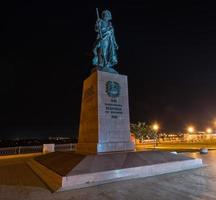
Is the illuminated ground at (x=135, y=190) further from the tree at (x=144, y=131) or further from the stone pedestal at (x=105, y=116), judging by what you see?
the tree at (x=144, y=131)

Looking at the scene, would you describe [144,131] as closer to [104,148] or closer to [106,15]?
[106,15]

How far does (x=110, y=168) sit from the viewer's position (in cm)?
697

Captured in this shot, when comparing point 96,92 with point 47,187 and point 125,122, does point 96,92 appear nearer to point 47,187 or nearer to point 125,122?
point 125,122

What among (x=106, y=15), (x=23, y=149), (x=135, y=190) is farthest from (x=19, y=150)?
(x=135, y=190)

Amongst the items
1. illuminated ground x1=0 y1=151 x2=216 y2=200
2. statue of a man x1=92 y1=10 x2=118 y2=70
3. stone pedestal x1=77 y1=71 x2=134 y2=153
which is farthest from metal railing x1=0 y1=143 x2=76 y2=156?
illuminated ground x1=0 y1=151 x2=216 y2=200

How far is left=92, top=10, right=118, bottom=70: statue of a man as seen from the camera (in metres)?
11.7

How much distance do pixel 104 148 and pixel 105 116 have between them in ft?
5.27

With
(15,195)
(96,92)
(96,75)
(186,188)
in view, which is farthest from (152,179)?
(96,75)

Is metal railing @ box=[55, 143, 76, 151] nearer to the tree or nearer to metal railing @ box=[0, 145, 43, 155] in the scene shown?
metal railing @ box=[0, 145, 43, 155]

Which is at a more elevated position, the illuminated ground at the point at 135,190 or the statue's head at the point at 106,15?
the statue's head at the point at 106,15

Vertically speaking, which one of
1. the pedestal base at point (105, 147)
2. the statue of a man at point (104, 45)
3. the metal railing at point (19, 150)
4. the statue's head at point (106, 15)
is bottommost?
the metal railing at point (19, 150)

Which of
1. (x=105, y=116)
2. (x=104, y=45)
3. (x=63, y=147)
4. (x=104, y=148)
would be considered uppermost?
(x=104, y=45)

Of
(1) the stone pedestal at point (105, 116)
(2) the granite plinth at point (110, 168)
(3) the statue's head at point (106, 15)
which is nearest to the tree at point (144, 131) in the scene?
(1) the stone pedestal at point (105, 116)

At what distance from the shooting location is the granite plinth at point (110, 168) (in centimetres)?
615
